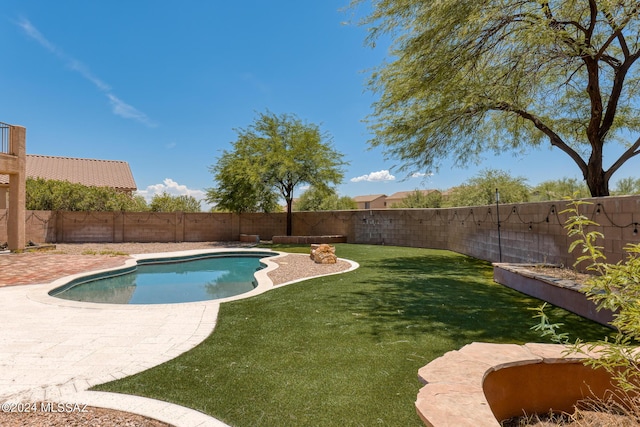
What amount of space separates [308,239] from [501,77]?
12.9 m

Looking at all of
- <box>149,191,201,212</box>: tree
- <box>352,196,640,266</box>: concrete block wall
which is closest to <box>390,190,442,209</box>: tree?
<box>352,196,640,266</box>: concrete block wall

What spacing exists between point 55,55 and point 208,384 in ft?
60.5

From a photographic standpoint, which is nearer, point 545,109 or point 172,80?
point 545,109

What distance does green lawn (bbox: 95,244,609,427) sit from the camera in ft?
8.76

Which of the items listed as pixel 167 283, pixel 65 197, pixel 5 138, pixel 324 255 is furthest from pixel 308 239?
pixel 65 197

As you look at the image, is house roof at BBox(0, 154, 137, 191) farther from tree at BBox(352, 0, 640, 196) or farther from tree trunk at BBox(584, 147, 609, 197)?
tree trunk at BBox(584, 147, 609, 197)

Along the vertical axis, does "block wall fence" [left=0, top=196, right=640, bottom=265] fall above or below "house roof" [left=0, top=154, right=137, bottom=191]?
below

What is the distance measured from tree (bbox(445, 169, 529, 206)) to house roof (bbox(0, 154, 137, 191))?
29.7m

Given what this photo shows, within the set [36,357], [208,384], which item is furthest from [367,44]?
[36,357]

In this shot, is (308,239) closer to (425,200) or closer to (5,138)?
(5,138)

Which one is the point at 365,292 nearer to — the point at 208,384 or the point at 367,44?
the point at 208,384

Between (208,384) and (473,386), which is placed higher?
(473,386)

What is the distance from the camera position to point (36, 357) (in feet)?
12.1

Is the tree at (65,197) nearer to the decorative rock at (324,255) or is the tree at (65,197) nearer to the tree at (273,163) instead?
the tree at (273,163)
